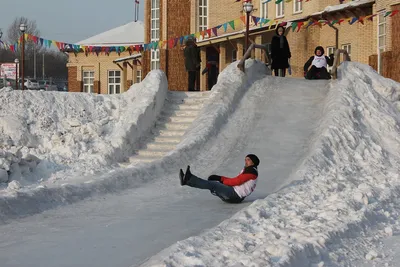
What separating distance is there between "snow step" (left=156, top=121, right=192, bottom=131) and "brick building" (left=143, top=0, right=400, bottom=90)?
26.9ft

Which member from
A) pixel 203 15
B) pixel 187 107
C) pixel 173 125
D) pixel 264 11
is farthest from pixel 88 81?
pixel 173 125

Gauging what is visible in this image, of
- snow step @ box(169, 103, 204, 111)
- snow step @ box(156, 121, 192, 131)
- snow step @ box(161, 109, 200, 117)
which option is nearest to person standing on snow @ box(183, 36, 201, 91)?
snow step @ box(169, 103, 204, 111)

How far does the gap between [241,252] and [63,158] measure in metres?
9.04

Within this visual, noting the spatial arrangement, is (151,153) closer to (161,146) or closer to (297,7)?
(161,146)

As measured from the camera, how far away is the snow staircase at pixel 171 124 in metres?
13.9

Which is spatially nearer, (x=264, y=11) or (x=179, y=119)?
(x=179, y=119)

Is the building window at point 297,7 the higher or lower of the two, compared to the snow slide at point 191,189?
higher

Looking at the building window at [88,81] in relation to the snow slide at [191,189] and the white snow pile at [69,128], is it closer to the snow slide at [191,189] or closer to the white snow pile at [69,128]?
the white snow pile at [69,128]

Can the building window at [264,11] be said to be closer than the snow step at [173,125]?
No

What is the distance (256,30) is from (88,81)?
19.4 m

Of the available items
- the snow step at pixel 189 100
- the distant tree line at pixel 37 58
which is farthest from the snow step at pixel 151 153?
the distant tree line at pixel 37 58

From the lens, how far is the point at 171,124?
1516 centimetres

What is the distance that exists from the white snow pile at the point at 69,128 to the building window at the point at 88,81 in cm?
2353

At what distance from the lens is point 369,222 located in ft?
26.5
